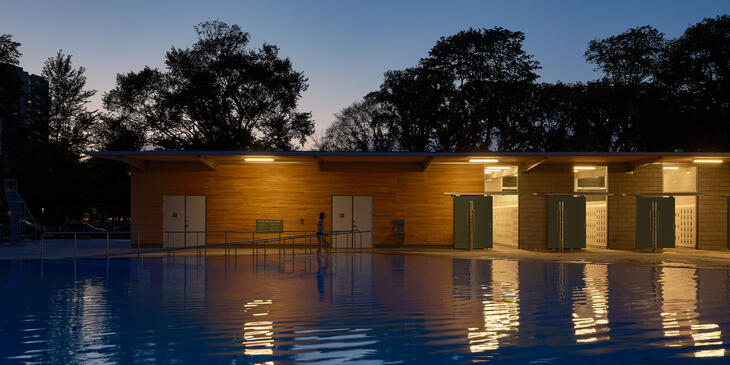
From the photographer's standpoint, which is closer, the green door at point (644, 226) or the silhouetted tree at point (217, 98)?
the green door at point (644, 226)

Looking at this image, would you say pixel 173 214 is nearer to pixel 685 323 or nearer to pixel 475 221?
pixel 475 221

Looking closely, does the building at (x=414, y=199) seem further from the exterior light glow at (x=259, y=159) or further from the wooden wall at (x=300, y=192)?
the exterior light glow at (x=259, y=159)

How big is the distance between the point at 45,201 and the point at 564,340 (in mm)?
42478

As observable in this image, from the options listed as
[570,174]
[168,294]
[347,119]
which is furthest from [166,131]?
[168,294]

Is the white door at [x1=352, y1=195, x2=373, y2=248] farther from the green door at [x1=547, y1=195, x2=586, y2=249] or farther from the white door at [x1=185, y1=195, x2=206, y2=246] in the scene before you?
the green door at [x1=547, y1=195, x2=586, y2=249]

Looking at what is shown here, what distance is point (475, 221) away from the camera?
21781 mm

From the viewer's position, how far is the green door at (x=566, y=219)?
21.7 metres

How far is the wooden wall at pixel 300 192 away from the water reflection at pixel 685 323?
10942 mm

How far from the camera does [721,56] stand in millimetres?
33969

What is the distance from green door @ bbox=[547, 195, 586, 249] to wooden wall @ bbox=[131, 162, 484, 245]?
112 inches

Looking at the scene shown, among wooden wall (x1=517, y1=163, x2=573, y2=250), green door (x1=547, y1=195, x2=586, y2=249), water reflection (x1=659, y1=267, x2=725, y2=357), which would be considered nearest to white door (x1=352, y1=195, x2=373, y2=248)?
wooden wall (x1=517, y1=163, x2=573, y2=250)

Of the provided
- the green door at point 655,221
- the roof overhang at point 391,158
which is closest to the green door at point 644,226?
the green door at point 655,221

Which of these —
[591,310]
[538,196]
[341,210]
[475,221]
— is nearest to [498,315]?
[591,310]

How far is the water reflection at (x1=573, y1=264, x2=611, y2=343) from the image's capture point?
7.07 meters
